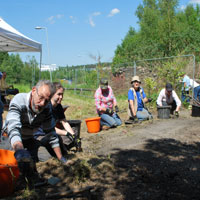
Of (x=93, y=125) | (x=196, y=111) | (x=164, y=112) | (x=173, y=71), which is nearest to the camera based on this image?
(x=93, y=125)

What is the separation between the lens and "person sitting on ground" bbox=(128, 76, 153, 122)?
705 centimetres

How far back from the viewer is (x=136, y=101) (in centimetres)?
721

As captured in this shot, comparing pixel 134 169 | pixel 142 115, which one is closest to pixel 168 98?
pixel 142 115

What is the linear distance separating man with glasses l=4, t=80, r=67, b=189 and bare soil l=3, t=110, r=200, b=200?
0.34m

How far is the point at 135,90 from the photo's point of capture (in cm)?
724

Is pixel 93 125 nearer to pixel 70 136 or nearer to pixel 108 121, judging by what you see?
pixel 108 121

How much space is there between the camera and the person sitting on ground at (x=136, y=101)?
23.1 feet

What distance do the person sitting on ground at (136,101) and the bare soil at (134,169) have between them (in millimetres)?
1569

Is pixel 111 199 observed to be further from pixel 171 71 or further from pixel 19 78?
pixel 19 78

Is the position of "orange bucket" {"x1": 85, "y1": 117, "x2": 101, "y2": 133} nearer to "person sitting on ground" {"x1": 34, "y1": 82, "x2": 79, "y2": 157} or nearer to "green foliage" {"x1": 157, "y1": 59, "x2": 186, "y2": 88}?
"person sitting on ground" {"x1": 34, "y1": 82, "x2": 79, "y2": 157}

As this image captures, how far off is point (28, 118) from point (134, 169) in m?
1.62

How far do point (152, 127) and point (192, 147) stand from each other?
5.97 ft

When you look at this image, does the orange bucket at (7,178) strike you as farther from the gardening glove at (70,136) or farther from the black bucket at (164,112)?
the black bucket at (164,112)

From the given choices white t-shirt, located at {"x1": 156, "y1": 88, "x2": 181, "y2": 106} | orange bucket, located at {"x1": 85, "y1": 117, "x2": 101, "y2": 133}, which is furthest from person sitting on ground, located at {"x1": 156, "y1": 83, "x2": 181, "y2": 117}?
orange bucket, located at {"x1": 85, "y1": 117, "x2": 101, "y2": 133}
